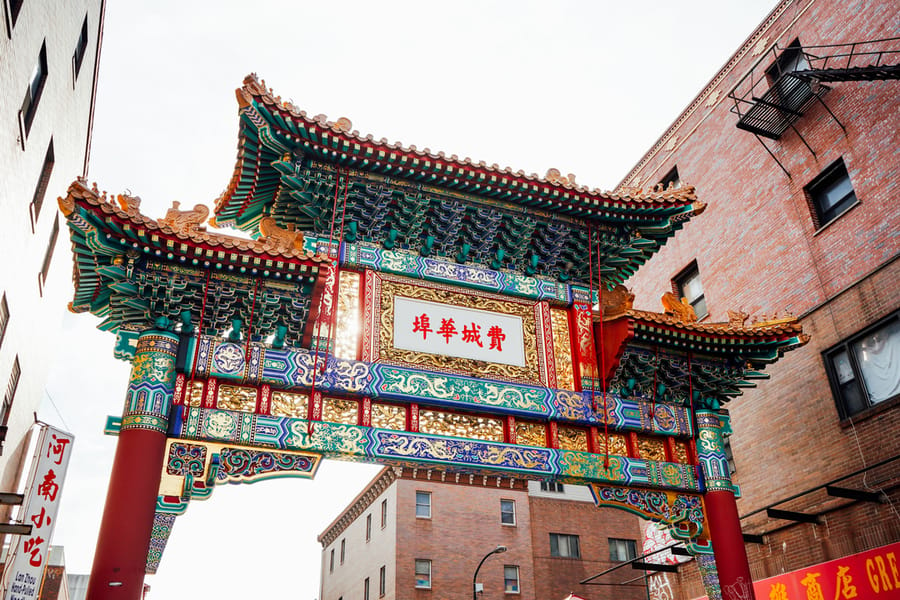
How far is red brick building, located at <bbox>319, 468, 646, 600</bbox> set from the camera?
3145 centimetres

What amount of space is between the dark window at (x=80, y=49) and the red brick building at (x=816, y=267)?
14.8 m

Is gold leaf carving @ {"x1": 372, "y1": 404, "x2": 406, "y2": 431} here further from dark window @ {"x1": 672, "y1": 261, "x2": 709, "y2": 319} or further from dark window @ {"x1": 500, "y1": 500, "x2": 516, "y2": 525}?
dark window @ {"x1": 500, "y1": 500, "x2": 516, "y2": 525}

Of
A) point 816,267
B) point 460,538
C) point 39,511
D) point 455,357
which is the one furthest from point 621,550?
point 39,511

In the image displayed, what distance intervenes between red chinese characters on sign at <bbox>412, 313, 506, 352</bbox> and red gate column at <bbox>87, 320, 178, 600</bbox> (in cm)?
345

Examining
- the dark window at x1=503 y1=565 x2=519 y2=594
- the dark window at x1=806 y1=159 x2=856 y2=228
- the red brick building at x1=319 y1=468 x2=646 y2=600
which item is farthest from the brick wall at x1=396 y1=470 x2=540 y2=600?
the dark window at x1=806 y1=159 x2=856 y2=228

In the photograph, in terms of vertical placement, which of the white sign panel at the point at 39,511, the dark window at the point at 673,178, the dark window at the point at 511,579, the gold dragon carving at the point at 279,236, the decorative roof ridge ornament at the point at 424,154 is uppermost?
the dark window at the point at 673,178

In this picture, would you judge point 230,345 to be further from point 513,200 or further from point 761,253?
point 761,253

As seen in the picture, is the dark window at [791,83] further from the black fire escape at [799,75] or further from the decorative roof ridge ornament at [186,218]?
the decorative roof ridge ornament at [186,218]

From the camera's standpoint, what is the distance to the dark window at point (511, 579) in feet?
103

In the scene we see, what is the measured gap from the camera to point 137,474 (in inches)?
333

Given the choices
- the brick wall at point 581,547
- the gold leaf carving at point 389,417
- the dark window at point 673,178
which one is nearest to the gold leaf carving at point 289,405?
the gold leaf carving at point 389,417

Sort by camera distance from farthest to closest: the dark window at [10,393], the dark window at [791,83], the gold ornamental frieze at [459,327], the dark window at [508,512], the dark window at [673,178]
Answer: the dark window at [508,512], the dark window at [673,178], the dark window at [791,83], the dark window at [10,393], the gold ornamental frieze at [459,327]

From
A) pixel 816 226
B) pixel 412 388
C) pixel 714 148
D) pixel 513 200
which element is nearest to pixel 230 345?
pixel 412 388

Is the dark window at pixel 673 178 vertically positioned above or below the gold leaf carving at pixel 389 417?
above
